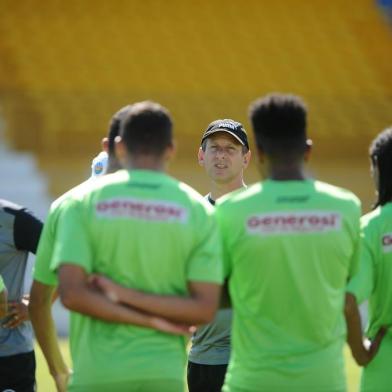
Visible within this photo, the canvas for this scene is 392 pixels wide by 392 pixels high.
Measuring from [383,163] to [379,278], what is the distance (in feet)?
1.48

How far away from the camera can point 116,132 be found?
3807 mm

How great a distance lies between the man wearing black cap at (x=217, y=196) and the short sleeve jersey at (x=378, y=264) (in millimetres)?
1515

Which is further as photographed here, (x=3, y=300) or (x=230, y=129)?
(x=230, y=129)

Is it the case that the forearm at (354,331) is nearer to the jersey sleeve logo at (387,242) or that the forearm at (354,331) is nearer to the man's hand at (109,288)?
the jersey sleeve logo at (387,242)

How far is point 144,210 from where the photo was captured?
335 cm

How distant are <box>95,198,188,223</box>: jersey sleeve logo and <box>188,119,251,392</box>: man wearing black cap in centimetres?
198

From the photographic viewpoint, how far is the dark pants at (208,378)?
5324 mm

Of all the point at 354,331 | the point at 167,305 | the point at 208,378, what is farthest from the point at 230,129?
the point at 167,305

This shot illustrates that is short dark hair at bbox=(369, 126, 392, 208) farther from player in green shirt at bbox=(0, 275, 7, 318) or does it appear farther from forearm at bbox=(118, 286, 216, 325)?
player in green shirt at bbox=(0, 275, 7, 318)

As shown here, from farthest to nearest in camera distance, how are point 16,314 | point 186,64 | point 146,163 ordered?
point 186,64 → point 16,314 → point 146,163

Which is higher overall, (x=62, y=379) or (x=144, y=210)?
(x=144, y=210)

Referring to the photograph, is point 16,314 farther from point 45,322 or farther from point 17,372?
point 45,322

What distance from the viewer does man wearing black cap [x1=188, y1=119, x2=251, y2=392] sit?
17.4 ft

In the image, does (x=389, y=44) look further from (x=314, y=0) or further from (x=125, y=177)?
(x=125, y=177)
